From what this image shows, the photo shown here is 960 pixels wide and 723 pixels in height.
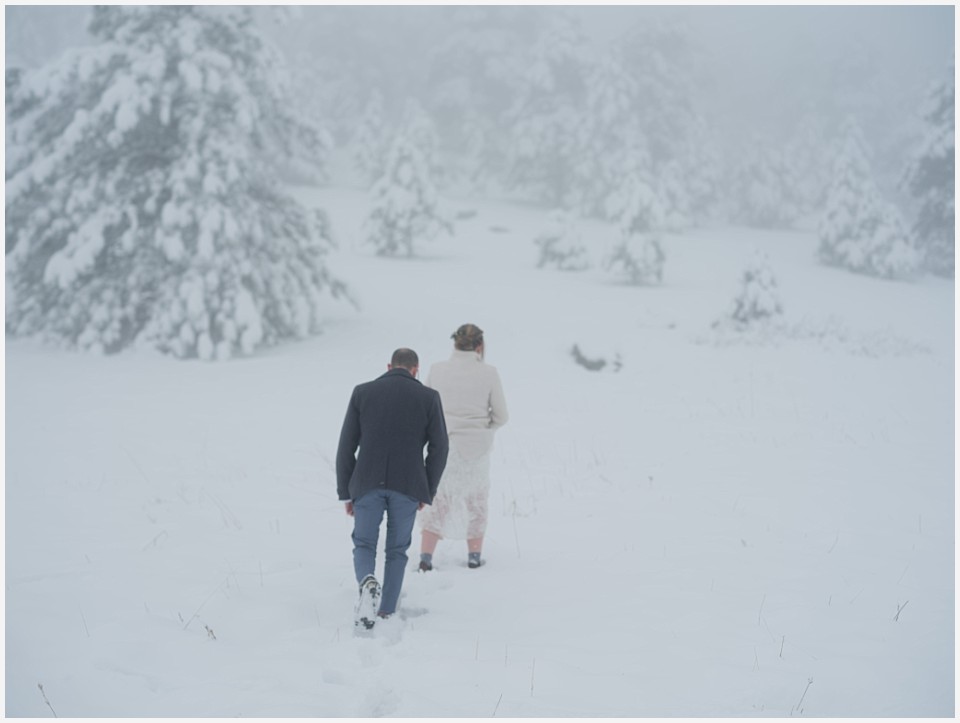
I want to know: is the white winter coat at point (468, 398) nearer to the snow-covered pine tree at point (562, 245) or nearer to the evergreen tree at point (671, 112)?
the snow-covered pine tree at point (562, 245)

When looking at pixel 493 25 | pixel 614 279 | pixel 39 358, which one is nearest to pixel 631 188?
pixel 614 279

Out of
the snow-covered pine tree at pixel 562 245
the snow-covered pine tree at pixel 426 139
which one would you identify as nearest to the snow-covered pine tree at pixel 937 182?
the snow-covered pine tree at pixel 562 245

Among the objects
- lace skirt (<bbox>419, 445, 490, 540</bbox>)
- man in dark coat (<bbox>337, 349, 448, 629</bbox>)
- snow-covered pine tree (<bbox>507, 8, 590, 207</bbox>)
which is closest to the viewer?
man in dark coat (<bbox>337, 349, 448, 629</bbox>)

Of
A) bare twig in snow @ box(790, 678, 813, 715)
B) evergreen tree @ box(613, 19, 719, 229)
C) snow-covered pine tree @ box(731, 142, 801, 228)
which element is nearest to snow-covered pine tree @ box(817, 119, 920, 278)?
evergreen tree @ box(613, 19, 719, 229)

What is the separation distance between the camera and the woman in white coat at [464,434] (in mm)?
5301

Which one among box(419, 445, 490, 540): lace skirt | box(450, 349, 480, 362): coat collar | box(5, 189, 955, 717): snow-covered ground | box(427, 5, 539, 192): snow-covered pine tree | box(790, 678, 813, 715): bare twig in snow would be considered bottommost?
box(5, 189, 955, 717): snow-covered ground

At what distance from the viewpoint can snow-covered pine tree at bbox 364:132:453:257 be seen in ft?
92.9

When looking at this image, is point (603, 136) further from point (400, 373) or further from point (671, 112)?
point (400, 373)

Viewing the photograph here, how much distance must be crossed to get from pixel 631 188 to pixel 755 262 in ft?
31.3

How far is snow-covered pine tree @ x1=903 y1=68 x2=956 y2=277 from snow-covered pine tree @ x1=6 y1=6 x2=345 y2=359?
27777 mm

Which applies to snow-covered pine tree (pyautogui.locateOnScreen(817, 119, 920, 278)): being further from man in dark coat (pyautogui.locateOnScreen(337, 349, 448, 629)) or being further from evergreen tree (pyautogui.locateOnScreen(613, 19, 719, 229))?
man in dark coat (pyautogui.locateOnScreen(337, 349, 448, 629))

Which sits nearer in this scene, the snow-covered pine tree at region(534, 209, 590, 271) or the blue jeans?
the blue jeans

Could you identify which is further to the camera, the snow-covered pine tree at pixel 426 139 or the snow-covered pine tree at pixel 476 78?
the snow-covered pine tree at pixel 476 78

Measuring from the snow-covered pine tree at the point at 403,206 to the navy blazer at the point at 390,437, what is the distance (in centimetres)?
2453
